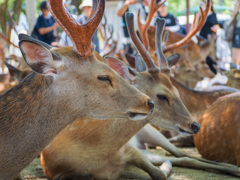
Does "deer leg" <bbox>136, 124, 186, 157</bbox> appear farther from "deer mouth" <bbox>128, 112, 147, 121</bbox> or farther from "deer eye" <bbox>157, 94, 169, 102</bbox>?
"deer mouth" <bbox>128, 112, 147, 121</bbox>

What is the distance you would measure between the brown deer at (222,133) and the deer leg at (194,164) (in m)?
0.11

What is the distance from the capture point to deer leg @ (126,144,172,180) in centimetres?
403

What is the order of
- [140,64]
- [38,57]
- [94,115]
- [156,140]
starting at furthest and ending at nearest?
[156,140]
[140,64]
[94,115]
[38,57]

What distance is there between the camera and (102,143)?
378 cm

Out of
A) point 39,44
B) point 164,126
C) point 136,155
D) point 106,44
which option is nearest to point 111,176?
point 136,155

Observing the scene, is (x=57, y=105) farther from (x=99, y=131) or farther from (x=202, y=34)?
(x=202, y=34)

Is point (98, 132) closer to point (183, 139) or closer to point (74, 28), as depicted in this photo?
point (74, 28)

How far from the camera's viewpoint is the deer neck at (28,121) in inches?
109

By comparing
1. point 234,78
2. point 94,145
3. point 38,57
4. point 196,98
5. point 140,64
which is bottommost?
point 234,78

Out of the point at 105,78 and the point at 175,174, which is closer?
the point at 105,78

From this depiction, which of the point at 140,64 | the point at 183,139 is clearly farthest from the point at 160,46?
the point at 183,139

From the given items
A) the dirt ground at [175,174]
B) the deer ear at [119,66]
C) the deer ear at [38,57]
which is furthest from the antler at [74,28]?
the dirt ground at [175,174]

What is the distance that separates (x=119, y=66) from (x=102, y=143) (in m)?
0.81

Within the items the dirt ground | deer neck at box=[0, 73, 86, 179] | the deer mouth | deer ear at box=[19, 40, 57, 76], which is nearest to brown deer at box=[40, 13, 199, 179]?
the dirt ground
